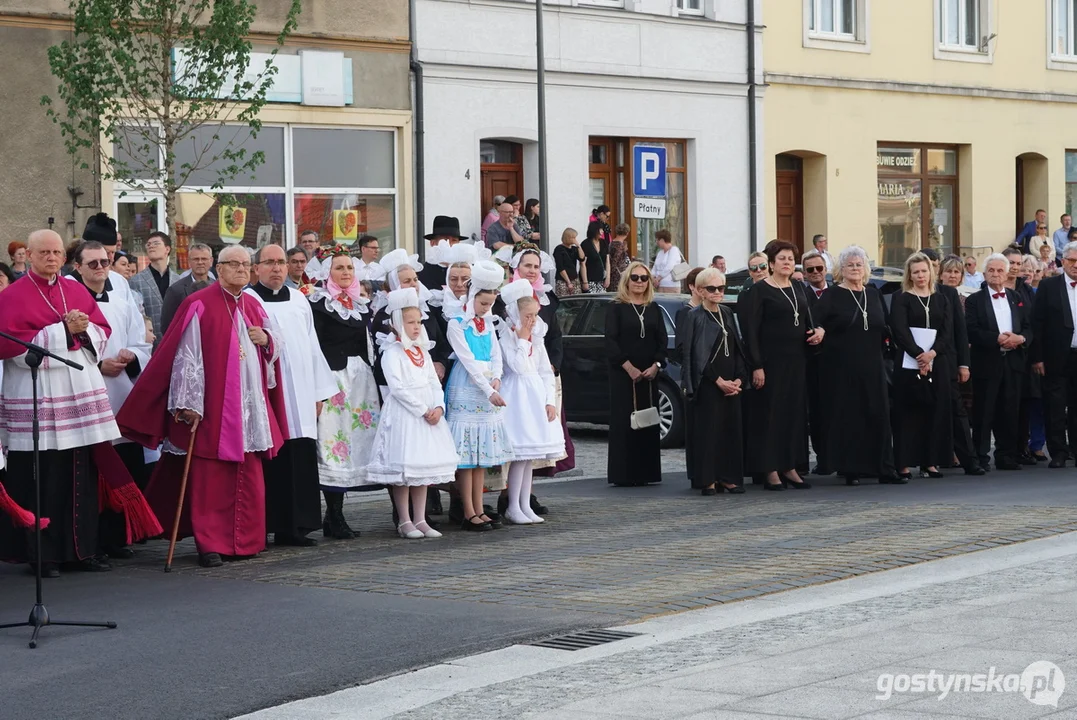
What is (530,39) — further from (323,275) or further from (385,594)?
(385,594)

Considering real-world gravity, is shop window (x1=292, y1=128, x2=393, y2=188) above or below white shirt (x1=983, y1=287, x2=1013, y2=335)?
above

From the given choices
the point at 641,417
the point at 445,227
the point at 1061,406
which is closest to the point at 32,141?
the point at 445,227

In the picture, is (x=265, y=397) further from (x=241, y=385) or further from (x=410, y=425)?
(x=410, y=425)

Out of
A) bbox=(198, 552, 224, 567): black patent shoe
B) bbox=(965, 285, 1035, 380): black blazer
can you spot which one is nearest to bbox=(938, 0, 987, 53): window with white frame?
bbox=(965, 285, 1035, 380): black blazer

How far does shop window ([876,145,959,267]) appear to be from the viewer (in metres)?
34.0

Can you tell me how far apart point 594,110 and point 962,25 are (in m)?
9.70

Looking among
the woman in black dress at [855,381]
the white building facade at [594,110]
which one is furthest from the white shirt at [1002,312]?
the white building facade at [594,110]

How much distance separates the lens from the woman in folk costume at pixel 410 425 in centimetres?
1209

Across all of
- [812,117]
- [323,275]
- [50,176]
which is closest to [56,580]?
[323,275]

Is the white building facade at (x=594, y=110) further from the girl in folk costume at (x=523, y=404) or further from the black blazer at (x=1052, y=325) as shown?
A: the girl in folk costume at (x=523, y=404)

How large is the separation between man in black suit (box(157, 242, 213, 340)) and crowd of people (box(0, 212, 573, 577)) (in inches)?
0.6

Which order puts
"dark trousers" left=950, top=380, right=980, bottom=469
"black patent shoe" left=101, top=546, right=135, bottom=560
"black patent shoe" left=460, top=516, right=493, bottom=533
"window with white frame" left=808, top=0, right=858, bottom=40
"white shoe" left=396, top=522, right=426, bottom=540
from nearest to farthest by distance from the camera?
1. "black patent shoe" left=101, top=546, right=135, bottom=560
2. "white shoe" left=396, top=522, right=426, bottom=540
3. "black patent shoe" left=460, top=516, right=493, bottom=533
4. "dark trousers" left=950, top=380, right=980, bottom=469
5. "window with white frame" left=808, top=0, right=858, bottom=40

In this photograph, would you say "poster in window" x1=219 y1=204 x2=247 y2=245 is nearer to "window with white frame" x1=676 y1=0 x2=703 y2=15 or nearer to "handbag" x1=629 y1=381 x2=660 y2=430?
"window with white frame" x1=676 y1=0 x2=703 y2=15

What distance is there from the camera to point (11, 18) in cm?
2302
